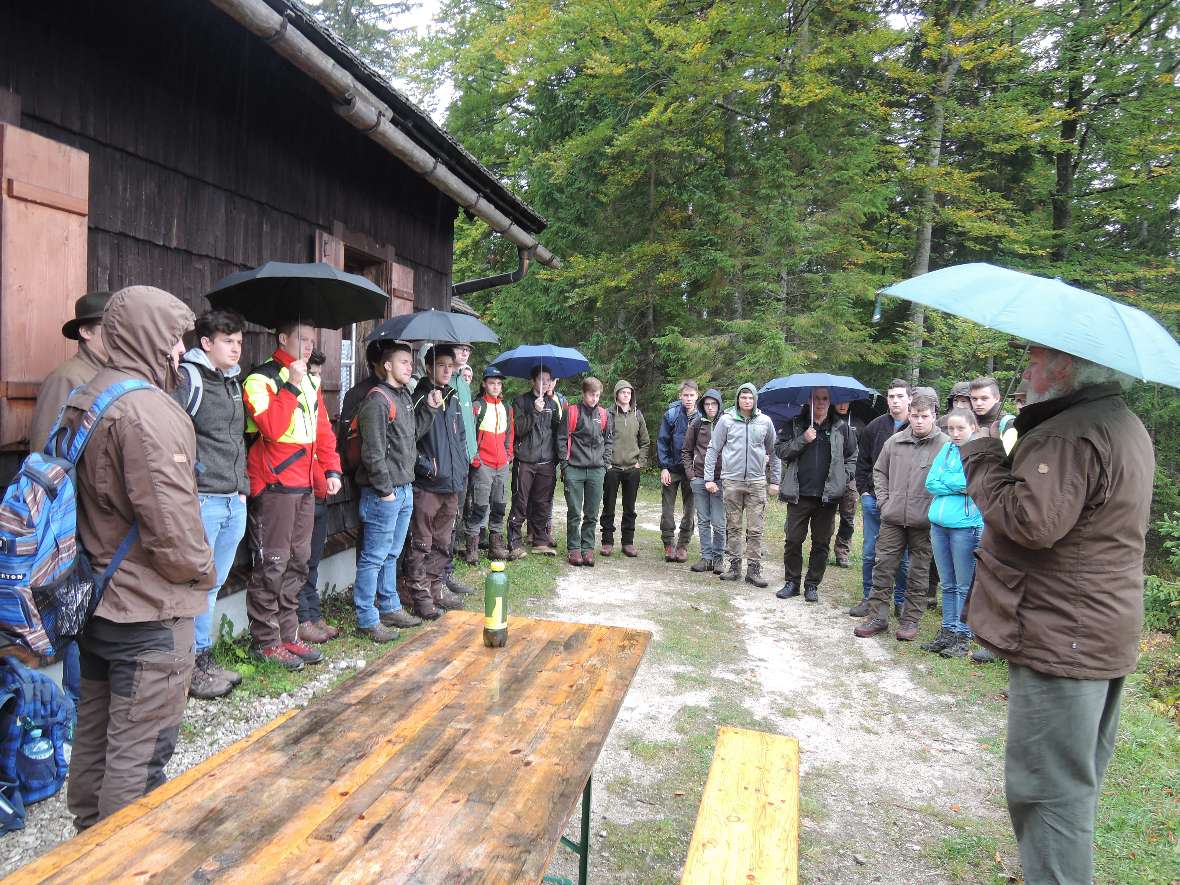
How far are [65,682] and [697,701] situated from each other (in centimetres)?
349

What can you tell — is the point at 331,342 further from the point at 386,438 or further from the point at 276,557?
the point at 276,557

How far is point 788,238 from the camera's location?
560 inches

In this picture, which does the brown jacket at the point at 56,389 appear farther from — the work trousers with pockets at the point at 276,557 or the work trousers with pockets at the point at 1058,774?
the work trousers with pockets at the point at 1058,774

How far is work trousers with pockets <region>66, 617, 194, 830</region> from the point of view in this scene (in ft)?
8.02

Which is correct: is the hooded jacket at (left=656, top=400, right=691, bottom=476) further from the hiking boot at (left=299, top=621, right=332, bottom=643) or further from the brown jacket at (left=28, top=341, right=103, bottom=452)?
the brown jacket at (left=28, top=341, right=103, bottom=452)

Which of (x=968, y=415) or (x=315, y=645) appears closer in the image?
(x=315, y=645)

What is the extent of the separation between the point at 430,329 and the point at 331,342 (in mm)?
1195

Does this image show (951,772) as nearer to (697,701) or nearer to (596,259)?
(697,701)

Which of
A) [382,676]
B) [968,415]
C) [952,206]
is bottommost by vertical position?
[382,676]

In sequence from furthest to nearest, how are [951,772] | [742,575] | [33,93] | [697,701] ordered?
1. [742,575]
2. [697,701]
3. [951,772]
4. [33,93]

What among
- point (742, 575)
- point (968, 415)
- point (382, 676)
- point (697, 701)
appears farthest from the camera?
point (742, 575)

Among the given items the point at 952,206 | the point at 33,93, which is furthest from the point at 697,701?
the point at 952,206

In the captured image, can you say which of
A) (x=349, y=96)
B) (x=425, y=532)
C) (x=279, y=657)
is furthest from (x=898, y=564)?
(x=349, y=96)

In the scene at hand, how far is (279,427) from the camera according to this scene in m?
4.53
